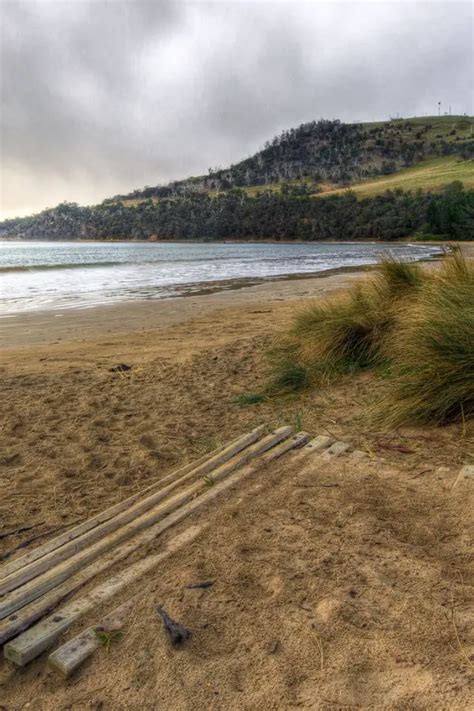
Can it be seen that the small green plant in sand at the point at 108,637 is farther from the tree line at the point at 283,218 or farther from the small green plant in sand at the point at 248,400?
the tree line at the point at 283,218

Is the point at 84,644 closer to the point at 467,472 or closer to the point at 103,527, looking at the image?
the point at 103,527

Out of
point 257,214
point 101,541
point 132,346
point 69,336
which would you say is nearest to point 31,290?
point 69,336

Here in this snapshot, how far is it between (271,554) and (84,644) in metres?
0.90

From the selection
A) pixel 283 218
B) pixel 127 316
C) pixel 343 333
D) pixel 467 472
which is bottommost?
pixel 127 316

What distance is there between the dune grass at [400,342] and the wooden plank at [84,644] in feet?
8.62

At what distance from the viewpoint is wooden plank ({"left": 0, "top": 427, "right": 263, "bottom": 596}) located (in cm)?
240

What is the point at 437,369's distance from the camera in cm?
408

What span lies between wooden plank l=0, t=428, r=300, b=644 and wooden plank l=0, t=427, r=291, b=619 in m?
0.04

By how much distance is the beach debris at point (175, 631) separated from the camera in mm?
1947

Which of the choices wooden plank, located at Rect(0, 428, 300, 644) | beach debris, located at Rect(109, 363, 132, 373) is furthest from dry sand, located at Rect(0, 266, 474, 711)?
beach debris, located at Rect(109, 363, 132, 373)

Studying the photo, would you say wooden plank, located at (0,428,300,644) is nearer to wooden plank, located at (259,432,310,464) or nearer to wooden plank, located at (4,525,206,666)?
wooden plank, located at (4,525,206,666)

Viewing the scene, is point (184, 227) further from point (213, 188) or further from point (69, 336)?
point (69, 336)

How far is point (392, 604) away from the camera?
2059 millimetres

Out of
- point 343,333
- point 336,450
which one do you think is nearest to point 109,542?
point 336,450
